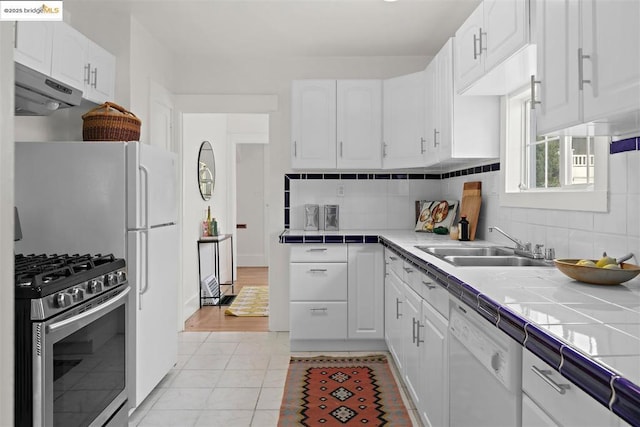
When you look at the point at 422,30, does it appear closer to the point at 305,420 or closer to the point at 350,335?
the point at 350,335

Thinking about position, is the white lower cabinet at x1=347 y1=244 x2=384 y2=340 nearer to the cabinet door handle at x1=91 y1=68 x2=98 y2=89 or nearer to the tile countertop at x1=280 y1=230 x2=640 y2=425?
the tile countertop at x1=280 y1=230 x2=640 y2=425

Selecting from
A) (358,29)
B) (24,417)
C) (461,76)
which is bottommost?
(24,417)

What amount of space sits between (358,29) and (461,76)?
1.20m

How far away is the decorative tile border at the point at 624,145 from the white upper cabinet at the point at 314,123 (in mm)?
2441

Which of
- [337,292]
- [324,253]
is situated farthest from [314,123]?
[337,292]

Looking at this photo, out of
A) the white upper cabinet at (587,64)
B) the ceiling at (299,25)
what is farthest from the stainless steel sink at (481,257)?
the ceiling at (299,25)

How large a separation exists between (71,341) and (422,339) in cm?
155

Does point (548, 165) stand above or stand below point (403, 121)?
below

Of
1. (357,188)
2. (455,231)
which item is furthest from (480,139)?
(357,188)

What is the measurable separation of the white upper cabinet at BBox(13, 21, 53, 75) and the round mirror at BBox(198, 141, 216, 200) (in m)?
2.87

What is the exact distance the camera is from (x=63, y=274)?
196 centimetres

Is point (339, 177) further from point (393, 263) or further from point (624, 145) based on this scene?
point (624, 145)

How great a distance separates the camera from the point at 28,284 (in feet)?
5.73

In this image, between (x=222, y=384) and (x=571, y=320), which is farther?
(x=222, y=384)
